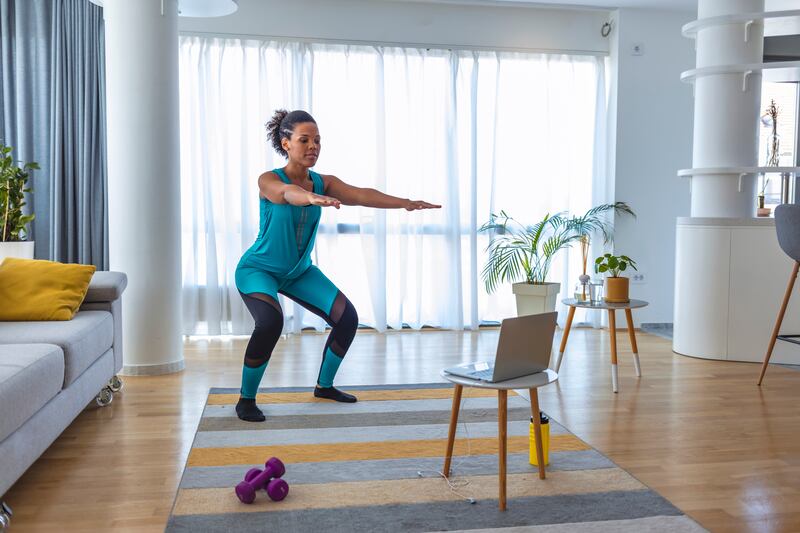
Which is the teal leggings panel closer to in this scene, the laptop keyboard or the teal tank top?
the teal tank top

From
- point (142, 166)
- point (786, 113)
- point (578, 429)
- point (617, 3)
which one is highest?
point (617, 3)

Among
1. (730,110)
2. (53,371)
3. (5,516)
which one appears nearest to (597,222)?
(730,110)

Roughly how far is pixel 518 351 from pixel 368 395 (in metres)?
1.71

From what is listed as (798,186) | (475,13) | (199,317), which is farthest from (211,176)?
(798,186)

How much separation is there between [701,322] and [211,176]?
3.73 metres

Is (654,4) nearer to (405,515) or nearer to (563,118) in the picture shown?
(563,118)

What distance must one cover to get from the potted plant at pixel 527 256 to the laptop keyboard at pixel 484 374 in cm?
357

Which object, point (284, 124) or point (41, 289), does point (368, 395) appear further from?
point (41, 289)

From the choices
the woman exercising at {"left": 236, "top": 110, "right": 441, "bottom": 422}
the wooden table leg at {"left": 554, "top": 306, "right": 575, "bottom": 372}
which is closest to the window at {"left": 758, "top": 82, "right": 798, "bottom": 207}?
the wooden table leg at {"left": 554, "top": 306, "right": 575, "bottom": 372}

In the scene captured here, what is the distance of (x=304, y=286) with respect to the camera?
3.81 meters

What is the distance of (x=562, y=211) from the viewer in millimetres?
6477

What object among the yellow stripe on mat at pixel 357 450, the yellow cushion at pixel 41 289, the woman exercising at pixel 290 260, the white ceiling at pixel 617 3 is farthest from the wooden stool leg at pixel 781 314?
the yellow cushion at pixel 41 289

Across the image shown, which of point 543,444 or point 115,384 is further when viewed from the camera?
point 115,384

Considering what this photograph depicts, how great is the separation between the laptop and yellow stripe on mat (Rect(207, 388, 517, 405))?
141 centimetres
